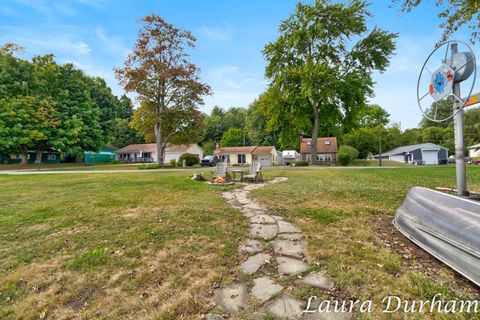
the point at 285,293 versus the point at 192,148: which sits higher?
the point at 192,148

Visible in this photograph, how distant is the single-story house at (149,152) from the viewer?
134 feet

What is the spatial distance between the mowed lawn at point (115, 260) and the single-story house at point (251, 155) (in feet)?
101

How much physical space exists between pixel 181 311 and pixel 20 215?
5176mm

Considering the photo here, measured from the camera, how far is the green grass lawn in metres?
1.90

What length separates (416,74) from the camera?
145 inches

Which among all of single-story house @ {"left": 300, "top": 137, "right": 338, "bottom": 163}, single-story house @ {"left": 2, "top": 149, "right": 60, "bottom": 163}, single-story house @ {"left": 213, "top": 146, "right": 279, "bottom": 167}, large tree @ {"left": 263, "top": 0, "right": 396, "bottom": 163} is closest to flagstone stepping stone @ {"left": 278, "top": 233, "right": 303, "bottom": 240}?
large tree @ {"left": 263, "top": 0, "right": 396, "bottom": 163}

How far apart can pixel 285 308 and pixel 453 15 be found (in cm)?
640

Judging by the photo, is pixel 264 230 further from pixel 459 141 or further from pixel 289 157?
pixel 289 157

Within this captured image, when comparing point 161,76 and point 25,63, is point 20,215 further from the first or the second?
point 25,63

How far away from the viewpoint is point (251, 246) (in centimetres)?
304

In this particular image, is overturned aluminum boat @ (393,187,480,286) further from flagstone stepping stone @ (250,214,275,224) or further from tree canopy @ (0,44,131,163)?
tree canopy @ (0,44,131,163)

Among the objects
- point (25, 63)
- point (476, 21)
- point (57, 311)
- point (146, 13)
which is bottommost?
point (57, 311)

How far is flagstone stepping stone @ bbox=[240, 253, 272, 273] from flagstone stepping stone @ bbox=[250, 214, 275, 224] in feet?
4.48

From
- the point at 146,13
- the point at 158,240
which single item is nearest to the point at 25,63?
the point at 146,13
